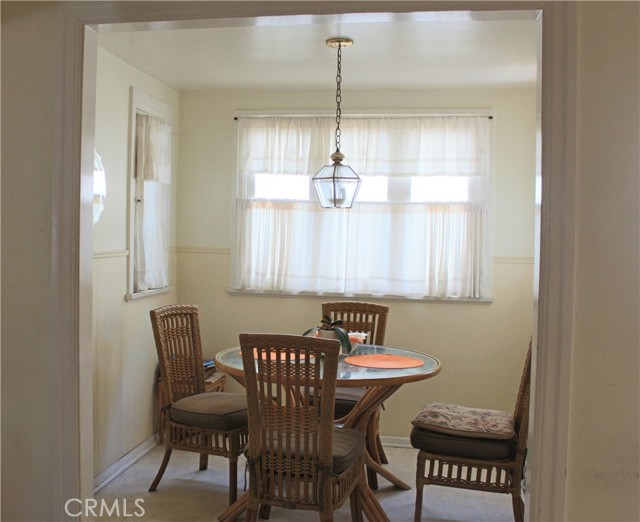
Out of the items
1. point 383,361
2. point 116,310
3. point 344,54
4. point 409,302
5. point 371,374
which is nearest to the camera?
point 371,374

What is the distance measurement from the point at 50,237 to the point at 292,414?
1.24 metres

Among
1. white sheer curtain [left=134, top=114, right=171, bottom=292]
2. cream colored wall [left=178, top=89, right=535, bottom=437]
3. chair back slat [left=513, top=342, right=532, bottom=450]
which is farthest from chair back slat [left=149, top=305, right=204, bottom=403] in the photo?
chair back slat [left=513, top=342, right=532, bottom=450]

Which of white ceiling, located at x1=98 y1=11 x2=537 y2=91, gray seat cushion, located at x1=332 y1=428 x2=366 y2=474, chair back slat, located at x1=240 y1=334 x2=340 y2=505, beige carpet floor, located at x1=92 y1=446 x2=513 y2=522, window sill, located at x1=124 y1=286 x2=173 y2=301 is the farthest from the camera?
window sill, located at x1=124 y1=286 x2=173 y2=301

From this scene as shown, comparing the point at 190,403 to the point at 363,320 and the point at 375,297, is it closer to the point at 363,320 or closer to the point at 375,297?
the point at 363,320

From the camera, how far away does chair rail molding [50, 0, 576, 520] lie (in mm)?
1711

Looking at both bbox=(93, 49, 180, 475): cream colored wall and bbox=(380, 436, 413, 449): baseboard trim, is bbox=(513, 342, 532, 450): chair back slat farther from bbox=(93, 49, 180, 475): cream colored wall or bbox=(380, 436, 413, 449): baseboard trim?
bbox=(93, 49, 180, 475): cream colored wall

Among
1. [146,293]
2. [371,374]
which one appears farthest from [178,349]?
[371,374]

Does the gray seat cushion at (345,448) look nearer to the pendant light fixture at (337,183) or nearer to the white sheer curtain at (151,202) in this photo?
the pendant light fixture at (337,183)

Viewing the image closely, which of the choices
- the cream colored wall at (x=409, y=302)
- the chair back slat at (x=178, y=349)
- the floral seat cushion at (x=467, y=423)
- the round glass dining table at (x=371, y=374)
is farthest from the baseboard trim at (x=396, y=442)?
the chair back slat at (x=178, y=349)

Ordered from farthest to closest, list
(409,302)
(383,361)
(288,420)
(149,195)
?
1. (409,302)
2. (149,195)
3. (383,361)
4. (288,420)

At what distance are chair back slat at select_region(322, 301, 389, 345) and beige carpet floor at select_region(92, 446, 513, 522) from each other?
34.2 inches

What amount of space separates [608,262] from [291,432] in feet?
4.94

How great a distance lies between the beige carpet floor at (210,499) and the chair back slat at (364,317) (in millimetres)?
869

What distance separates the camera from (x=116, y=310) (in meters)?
3.90
